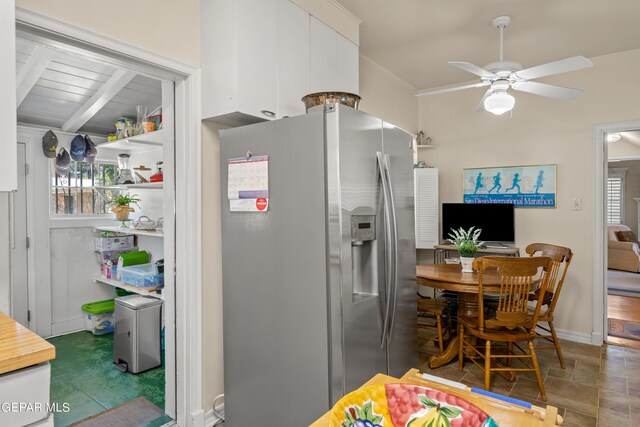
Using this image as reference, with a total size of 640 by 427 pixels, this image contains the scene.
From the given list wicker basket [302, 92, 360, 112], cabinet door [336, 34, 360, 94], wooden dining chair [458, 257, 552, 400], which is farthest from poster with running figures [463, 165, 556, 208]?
wicker basket [302, 92, 360, 112]

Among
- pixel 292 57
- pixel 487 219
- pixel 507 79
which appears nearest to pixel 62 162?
pixel 292 57

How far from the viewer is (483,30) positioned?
10.6 feet

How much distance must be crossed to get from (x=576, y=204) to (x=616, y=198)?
24.1 feet

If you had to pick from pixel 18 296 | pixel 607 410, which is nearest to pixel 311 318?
pixel 607 410

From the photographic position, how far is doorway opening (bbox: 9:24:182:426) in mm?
2543

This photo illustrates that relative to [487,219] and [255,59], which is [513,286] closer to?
[487,219]

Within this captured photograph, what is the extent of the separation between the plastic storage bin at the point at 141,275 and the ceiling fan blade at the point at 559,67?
124 inches

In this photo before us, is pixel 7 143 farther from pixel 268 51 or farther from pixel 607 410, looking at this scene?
pixel 607 410

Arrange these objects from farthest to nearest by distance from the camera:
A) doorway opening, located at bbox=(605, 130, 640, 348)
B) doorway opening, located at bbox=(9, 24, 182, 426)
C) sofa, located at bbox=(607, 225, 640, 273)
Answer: sofa, located at bbox=(607, 225, 640, 273), doorway opening, located at bbox=(605, 130, 640, 348), doorway opening, located at bbox=(9, 24, 182, 426)

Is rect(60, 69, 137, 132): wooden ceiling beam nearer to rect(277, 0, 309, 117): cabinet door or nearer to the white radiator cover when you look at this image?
rect(277, 0, 309, 117): cabinet door

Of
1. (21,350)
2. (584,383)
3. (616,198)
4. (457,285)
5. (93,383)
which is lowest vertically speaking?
(584,383)

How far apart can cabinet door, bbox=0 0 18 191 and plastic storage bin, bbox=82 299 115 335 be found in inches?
117

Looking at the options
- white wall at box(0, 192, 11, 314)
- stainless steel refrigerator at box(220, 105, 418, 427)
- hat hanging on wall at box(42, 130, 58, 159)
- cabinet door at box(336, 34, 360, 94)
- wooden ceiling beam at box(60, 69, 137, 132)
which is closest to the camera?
white wall at box(0, 192, 11, 314)

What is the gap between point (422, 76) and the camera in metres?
4.39
